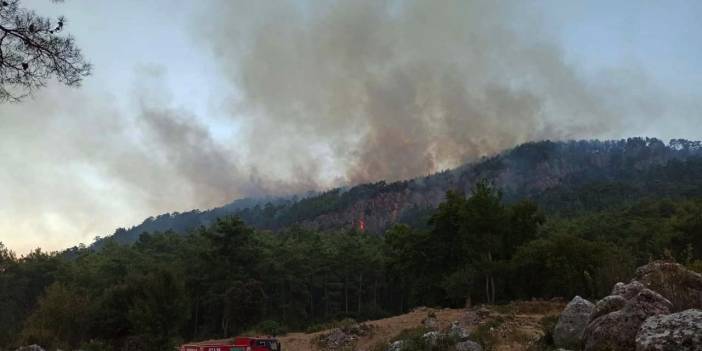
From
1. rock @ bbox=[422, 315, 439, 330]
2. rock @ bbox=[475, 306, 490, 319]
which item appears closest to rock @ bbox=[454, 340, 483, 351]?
rock @ bbox=[422, 315, 439, 330]

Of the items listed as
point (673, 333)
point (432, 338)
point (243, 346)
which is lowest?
point (243, 346)

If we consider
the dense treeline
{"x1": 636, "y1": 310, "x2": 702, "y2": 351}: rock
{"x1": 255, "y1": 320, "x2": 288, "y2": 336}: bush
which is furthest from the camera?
{"x1": 255, "y1": 320, "x2": 288, "y2": 336}: bush

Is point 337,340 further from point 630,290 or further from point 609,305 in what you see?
point 609,305

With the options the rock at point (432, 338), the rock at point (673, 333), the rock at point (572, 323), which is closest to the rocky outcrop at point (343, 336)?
the rock at point (432, 338)

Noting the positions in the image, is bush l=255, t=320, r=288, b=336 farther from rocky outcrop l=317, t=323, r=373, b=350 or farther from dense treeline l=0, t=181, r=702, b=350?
rocky outcrop l=317, t=323, r=373, b=350

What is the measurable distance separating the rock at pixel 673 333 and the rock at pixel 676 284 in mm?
2367

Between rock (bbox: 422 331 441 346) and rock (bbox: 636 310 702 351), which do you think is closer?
rock (bbox: 636 310 702 351)

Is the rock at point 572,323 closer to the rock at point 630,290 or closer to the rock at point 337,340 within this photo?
the rock at point 630,290

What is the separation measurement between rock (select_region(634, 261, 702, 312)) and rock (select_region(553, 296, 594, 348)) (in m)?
1.72

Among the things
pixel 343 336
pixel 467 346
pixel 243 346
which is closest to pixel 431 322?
pixel 343 336

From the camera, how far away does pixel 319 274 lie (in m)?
73.6

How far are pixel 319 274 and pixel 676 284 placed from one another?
6615 centimetres

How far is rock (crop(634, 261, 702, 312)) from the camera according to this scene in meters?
8.71

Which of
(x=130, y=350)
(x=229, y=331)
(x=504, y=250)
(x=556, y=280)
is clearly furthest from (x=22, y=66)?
A: (x=229, y=331)
